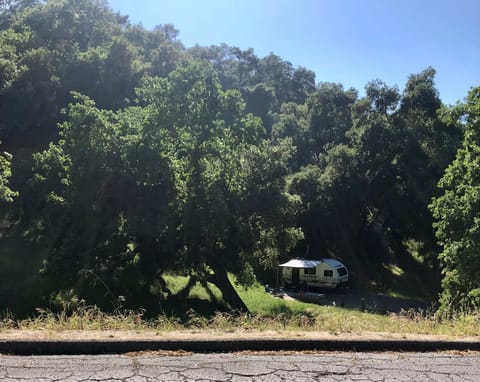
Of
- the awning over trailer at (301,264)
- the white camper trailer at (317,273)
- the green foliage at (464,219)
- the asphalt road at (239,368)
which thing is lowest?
the white camper trailer at (317,273)

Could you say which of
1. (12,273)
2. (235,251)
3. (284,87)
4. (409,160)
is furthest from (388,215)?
(284,87)

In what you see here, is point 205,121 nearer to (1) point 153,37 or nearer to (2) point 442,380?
(2) point 442,380

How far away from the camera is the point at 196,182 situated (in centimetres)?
2066

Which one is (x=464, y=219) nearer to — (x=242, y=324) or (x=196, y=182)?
(x=196, y=182)

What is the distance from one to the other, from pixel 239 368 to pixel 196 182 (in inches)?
665

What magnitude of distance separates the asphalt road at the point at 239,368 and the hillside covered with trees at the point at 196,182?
7.90 meters

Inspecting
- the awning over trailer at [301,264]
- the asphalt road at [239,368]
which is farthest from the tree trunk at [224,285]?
the asphalt road at [239,368]

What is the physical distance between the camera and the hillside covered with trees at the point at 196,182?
1844 cm

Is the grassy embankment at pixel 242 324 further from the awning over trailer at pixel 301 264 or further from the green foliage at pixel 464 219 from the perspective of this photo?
the awning over trailer at pixel 301 264

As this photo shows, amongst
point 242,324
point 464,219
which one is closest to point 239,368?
point 242,324

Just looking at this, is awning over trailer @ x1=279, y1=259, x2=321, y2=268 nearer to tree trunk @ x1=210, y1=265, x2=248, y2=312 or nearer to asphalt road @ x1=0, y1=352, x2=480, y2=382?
tree trunk @ x1=210, y1=265, x2=248, y2=312

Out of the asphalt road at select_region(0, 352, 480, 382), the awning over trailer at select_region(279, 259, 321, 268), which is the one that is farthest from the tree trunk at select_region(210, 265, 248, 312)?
the asphalt road at select_region(0, 352, 480, 382)

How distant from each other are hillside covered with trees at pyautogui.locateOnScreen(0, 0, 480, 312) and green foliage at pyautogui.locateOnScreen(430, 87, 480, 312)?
0.07 metres

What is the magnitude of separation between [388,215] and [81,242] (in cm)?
2621
